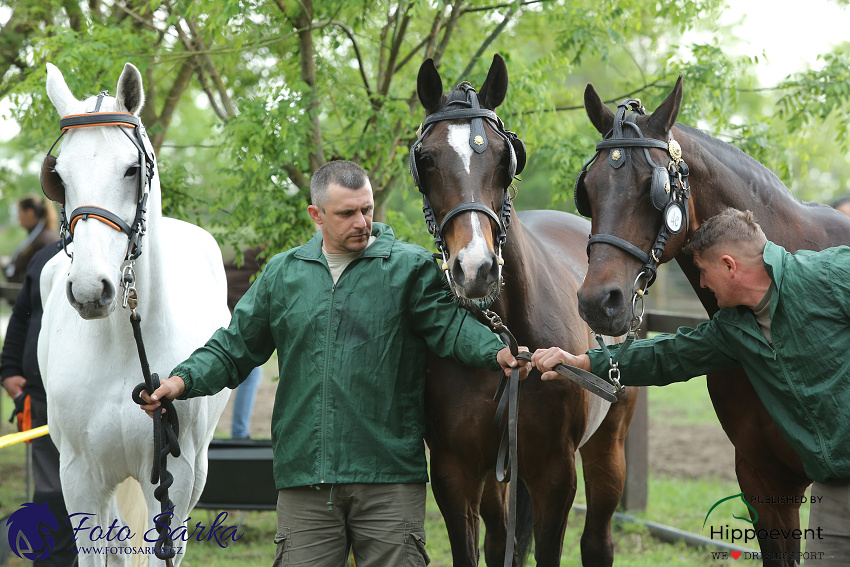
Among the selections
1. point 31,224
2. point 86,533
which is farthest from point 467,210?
point 31,224

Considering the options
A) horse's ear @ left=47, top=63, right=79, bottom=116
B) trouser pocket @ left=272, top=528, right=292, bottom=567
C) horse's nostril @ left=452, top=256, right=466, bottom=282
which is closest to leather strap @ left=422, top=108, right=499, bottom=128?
horse's nostril @ left=452, top=256, right=466, bottom=282

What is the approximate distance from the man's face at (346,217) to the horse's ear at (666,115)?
3.29 ft

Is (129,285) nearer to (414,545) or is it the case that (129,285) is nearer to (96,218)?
(96,218)

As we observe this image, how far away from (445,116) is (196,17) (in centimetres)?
259

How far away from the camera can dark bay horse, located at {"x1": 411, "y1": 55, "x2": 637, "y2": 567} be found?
2.55m

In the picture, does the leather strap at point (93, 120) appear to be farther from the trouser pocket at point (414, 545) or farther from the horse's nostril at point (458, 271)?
the trouser pocket at point (414, 545)

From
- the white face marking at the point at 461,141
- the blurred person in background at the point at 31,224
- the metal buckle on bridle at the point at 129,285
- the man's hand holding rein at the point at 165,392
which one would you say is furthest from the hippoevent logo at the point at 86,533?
the blurred person in background at the point at 31,224

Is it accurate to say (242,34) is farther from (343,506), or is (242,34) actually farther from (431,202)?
(343,506)

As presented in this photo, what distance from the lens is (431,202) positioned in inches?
106

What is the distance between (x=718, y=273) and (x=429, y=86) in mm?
1168

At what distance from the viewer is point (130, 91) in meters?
2.95

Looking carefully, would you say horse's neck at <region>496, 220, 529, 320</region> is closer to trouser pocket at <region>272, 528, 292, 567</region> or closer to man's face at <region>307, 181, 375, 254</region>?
man's face at <region>307, 181, 375, 254</region>

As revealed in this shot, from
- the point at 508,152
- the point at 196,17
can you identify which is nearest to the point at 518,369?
the point at 508,152

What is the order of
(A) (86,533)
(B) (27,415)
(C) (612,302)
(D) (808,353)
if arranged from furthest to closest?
(B) (27,415) < (A) (86,533) < (C) (612,302) < (D) (808,353)
